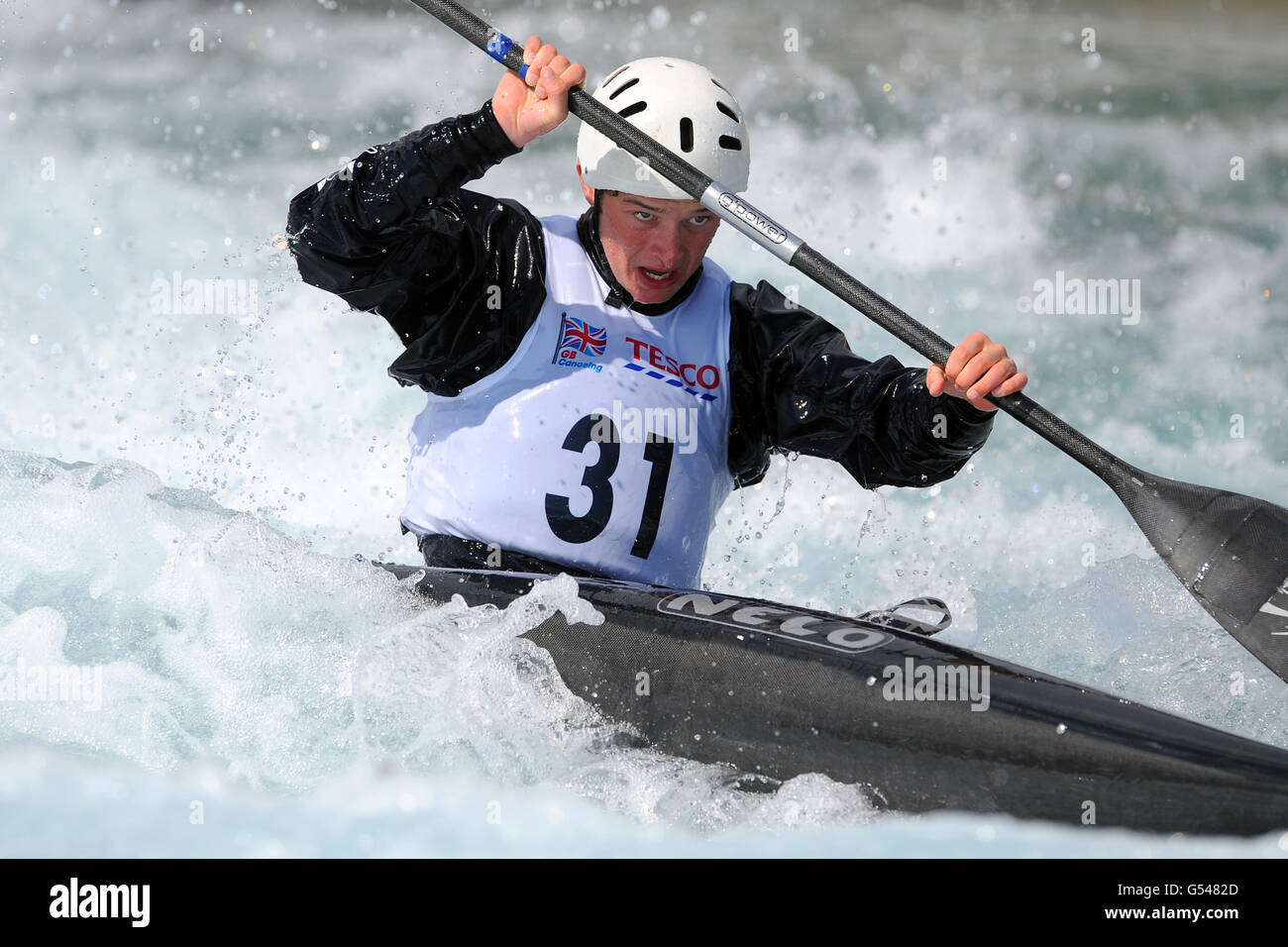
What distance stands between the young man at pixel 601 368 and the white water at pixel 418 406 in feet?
0.99

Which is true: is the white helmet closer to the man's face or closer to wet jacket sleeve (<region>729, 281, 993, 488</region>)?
the man's face

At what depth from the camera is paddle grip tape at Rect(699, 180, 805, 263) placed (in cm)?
247

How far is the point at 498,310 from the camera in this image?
269 cm

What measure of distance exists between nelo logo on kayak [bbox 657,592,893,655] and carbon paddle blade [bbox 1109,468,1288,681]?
2.03 ft

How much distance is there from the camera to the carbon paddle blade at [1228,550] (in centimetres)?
233

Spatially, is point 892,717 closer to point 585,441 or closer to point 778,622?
point 778,622

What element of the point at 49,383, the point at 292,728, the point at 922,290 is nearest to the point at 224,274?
the point at 49,383

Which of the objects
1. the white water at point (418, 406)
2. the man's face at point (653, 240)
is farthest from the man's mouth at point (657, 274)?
the white water at point (418, 406)

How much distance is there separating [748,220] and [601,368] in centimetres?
44

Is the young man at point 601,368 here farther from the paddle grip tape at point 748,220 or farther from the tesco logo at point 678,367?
the paddle grip tape at point 748,220

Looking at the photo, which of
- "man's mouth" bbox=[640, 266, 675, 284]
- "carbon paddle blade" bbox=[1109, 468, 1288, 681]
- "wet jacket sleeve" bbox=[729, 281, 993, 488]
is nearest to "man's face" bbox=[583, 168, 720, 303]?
"man's mouth" bbox=[640, 266, 675, 284]

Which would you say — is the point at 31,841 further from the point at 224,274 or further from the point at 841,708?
the point at 224,274

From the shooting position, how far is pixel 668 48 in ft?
23.6

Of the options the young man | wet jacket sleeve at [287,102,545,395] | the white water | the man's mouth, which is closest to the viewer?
the white water
